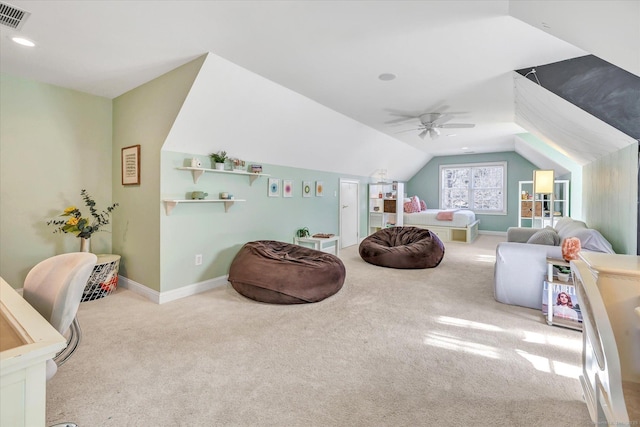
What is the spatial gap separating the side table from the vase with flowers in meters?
0.29

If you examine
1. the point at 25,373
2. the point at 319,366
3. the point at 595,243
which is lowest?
the point at 319,366

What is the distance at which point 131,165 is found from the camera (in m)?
3.59

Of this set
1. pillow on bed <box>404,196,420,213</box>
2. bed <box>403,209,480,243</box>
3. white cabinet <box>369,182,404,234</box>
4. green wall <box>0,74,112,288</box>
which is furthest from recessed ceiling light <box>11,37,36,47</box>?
pillow on bed <box>404,196,420,213</box>

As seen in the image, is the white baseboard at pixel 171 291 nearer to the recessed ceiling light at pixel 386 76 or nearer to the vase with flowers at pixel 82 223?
the vase with flowers at pixel 82 223

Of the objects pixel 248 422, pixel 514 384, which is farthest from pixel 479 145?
pixel 248 422

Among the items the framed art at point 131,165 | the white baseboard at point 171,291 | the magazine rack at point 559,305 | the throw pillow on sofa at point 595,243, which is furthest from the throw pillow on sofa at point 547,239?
the framed art at point 131,165

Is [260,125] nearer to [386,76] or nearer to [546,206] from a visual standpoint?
[386,76]

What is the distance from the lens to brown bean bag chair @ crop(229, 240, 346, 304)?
3.16 meters

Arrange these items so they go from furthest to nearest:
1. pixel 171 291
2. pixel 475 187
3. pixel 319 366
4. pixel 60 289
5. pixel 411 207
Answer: pixel 475 187 < pixel 411 207 < pixel 171 291 < pixel 319 366 < pixel 60 289

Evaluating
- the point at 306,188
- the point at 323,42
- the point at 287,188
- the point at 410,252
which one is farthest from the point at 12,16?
the point at 410,252

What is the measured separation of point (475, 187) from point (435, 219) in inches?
92.0

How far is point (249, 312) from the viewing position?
2.97 m

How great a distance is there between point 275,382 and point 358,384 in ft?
1.68

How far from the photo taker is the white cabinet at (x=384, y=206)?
720cm
